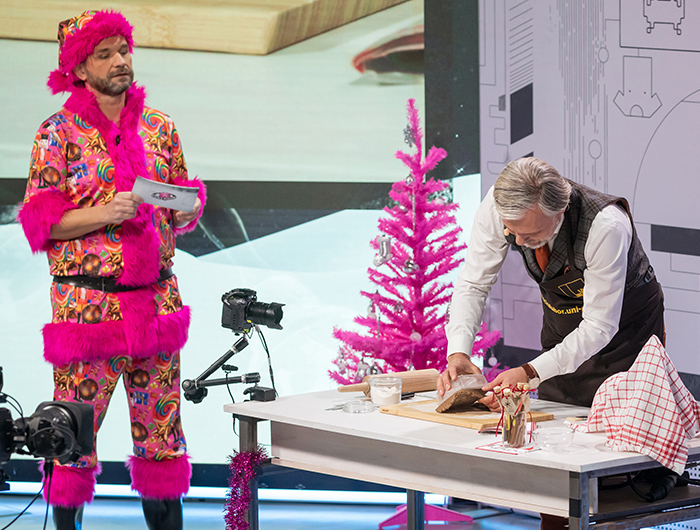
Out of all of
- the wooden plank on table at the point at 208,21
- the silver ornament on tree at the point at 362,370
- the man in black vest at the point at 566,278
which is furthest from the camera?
the wooden plank on table at the point at 208,21

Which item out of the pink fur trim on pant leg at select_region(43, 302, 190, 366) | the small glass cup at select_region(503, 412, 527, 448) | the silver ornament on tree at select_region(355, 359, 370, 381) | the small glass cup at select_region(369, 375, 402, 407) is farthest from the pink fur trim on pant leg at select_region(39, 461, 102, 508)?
the small glass cup at select_region(503, 412, 527, 448)

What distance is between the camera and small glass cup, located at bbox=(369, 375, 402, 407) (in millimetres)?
2691

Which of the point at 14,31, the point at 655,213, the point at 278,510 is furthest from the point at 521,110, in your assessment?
the point at 14,31

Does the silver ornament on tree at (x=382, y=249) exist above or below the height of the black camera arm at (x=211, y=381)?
above

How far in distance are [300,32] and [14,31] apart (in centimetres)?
154

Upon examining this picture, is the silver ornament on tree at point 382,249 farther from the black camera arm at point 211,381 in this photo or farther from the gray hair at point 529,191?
the gray hair at point 529,191

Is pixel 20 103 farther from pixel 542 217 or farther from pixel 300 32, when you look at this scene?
pixel 542 217

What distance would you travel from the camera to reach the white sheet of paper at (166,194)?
9.18ft

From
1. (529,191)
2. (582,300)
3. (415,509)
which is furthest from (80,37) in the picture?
(415,509)

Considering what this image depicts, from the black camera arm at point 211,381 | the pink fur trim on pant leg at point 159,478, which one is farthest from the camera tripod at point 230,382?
the pink fur trim on pant leg at point 159,478

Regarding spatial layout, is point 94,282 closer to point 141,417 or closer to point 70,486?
point 141,417

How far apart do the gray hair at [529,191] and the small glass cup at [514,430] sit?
605 millimetres

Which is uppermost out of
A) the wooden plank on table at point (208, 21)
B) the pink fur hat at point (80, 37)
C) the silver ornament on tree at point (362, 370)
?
the wooden plank on table at point (208, 21)

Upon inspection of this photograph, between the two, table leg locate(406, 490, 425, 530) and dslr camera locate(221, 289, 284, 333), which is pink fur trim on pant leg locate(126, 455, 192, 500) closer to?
dslr camera locate(221, 289, 284, 333)
